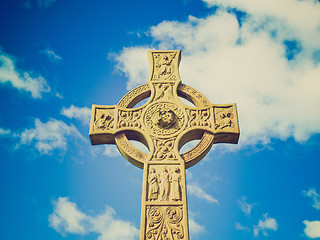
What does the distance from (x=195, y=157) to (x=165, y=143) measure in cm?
62

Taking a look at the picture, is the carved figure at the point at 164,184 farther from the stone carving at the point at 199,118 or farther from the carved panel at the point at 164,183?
the stone carving at the point at 199,118

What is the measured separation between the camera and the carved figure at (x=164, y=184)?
17.9 ft

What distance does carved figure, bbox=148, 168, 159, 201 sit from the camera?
5449 mm

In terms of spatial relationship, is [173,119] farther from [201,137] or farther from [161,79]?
[161,79]

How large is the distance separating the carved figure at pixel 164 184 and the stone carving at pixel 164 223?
19 centimetres

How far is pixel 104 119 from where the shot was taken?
665cm

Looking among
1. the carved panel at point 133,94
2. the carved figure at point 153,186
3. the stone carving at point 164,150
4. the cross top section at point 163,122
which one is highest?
the carved panel at point 133,94

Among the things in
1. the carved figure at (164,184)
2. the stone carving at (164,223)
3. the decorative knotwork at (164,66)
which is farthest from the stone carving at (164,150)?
the decorative knotwork at (164,66)

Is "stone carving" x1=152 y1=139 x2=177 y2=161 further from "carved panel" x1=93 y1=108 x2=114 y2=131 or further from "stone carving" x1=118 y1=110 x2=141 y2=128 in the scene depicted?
"carved panel" x1=93 y1=108 x2=114 y2=131

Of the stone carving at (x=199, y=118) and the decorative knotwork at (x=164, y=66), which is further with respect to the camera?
the decorative knotwork at (x=164, y=66)

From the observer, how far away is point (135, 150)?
6090 mm

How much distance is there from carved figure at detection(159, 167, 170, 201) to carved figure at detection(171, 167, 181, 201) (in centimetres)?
9

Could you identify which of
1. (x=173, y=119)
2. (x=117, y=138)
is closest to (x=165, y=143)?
(x=173, y=119)

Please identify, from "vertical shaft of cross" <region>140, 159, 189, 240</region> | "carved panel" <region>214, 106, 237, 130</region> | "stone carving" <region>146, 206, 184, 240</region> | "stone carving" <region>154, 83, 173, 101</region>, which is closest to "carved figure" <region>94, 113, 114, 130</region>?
"stone carving" <region>154, 83, 173, 101</region>
